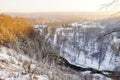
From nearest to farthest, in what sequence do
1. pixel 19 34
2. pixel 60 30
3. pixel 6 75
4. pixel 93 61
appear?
pixel 6 75 → pixel 19 34 → pixel 93 61 → pixel 60 30

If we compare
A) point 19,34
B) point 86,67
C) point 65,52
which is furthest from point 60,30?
point 19,34

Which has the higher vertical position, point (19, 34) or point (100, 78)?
point (19, 34)

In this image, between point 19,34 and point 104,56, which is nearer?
point 19,34

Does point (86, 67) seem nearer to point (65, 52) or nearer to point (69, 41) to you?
point (65, 52)

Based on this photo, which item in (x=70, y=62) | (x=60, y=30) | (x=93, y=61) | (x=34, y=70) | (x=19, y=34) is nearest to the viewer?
(x=34, y=70)

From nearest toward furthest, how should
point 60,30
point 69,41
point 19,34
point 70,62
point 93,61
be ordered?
point 19,34 < point 70,62 < point 93,61 < point 69,41 < point 60,30

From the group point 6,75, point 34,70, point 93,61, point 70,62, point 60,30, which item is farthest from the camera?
point 60,30

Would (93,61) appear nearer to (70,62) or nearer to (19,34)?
(70,62)

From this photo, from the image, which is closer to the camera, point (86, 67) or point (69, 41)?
point (86, 67)

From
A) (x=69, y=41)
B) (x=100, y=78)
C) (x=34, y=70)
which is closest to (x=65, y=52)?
(x=69, y=41)
